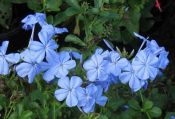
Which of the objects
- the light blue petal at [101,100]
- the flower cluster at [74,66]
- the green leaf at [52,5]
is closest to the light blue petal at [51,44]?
the flower cluster at [74,66]

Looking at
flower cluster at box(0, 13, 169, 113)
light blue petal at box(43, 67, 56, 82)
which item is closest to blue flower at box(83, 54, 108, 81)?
flower cluster at box(0, 13, 169, 113)

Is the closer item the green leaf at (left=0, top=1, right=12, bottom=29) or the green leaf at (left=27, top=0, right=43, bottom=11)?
the green leaf at (left=27, top=0, right=43, bottom=11)

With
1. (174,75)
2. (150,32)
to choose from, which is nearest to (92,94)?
(174,75)

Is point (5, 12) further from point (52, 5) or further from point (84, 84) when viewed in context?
point (84, 84)

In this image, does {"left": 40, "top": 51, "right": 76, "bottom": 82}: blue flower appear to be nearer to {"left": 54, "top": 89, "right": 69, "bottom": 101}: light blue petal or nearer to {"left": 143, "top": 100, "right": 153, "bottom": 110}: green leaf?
{"left": 54, "top": 89, "right": 69, "bottom": 101}: light blue petal

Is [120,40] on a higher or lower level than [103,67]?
lower

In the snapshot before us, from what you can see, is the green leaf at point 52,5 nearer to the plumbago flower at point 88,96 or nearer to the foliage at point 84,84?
the foliage at point 84,84

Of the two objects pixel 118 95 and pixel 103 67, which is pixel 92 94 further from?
pixel 118 95
